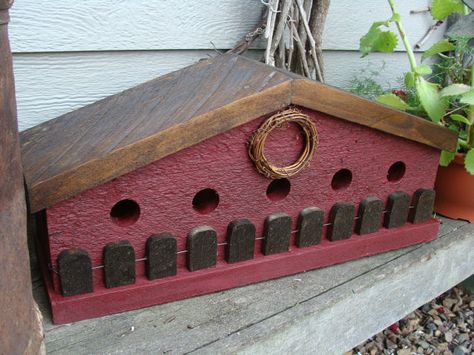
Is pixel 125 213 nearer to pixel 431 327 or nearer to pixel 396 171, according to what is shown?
pixel 396 171

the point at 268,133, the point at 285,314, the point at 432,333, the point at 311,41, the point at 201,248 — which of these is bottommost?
the point at 432,333

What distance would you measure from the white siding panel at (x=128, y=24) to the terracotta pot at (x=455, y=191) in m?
0.67

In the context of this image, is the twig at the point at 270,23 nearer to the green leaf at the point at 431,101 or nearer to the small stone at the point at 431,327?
the green leaf at the point at 431,101

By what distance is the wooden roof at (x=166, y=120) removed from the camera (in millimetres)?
812

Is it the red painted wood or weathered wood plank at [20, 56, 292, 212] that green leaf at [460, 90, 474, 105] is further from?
weathered wood plank at [20, 56, 292, 212]

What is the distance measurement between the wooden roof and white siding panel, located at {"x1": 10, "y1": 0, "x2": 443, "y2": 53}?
0.62ft

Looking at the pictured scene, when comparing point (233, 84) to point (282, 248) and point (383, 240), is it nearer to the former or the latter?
point (282, 248)

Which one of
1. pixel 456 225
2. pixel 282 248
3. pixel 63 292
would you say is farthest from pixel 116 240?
pixel 456 225

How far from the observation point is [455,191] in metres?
1.42

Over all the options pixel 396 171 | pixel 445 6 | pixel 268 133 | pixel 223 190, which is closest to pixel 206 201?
pixel 223 190

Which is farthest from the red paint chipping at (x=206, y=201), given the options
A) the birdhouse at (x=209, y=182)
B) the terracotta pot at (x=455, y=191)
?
the terracotta pot at (x=455, y=191)

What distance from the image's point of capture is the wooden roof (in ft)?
2.66

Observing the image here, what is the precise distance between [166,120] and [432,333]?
4.03 feet

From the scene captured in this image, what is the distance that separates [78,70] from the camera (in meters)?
1.22
